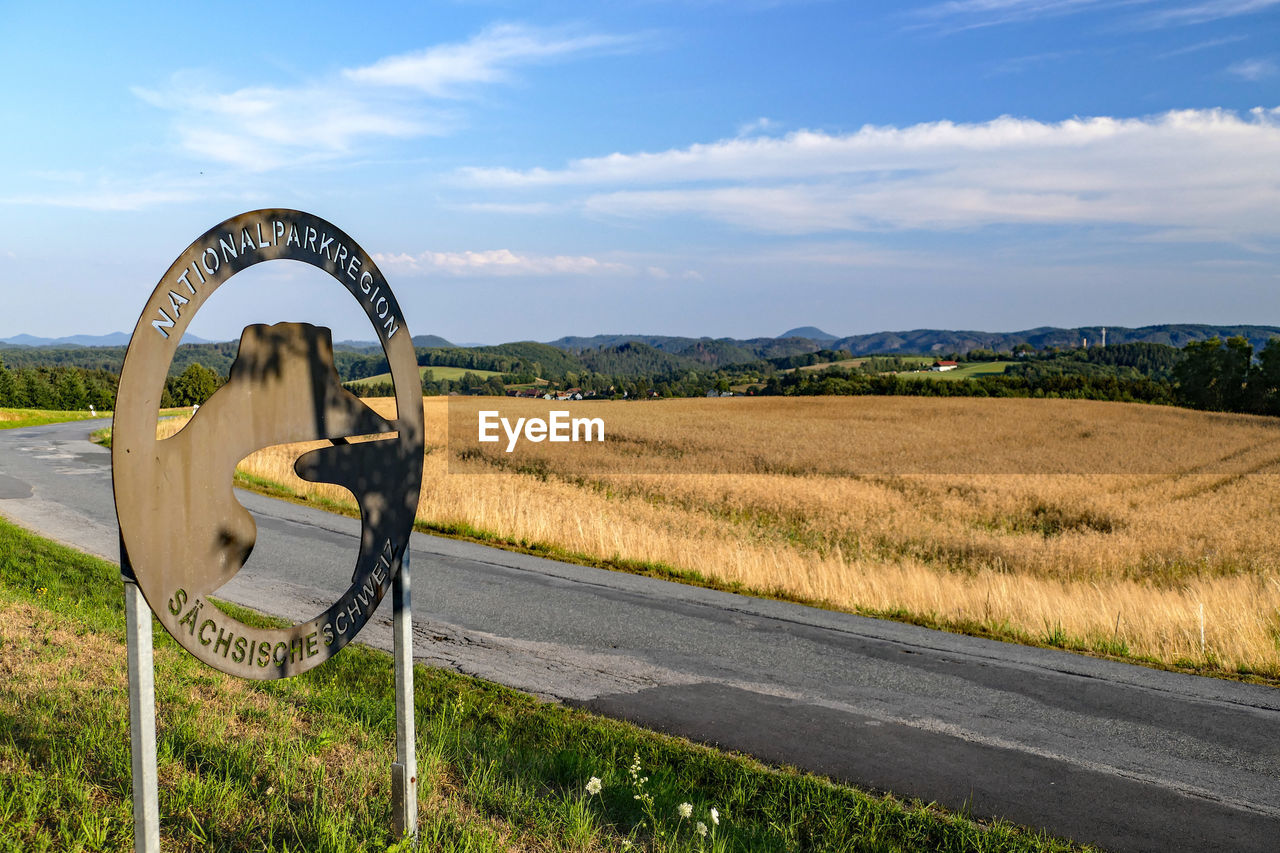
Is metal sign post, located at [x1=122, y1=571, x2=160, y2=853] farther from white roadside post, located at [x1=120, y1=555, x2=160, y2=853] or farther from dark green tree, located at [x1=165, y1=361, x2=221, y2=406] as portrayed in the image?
dark green tree, located at [x1=165, y1=361, x2=221, y2=406]

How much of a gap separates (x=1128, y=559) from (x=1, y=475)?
2616cm

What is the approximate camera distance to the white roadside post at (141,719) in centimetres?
325

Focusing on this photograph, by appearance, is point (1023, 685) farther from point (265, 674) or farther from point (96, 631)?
point (96, 631)

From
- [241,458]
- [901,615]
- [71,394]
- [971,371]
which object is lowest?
[901,615]

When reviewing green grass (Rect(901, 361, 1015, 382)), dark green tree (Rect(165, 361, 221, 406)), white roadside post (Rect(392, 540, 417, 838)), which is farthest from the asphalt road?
green grass (Rect(901, 361, 1015, 382))

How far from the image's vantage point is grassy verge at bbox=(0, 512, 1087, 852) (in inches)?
159

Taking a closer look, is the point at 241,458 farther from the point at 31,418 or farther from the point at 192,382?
the point at 31,418

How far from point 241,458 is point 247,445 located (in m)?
0.50

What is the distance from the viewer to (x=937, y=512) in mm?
23500

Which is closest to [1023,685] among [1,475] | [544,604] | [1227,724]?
[1227,724]

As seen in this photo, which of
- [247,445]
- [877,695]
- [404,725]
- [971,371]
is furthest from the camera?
[971,371]

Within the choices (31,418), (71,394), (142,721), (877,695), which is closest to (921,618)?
(877,695)

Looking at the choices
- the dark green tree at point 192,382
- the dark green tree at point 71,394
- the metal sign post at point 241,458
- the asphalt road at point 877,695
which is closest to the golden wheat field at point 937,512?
the asphalt road at point 877,695

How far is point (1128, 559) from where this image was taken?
16328mm
